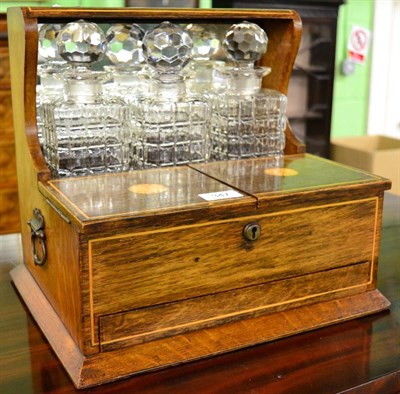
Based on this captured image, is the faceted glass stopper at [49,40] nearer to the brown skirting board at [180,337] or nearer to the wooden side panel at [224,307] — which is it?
the brown skirting board at [180,337]

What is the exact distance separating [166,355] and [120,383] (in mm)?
87

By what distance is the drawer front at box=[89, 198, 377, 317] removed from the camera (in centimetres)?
95

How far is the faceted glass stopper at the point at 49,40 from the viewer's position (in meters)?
1.26

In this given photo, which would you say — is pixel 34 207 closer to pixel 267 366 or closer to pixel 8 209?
pixel 267 366

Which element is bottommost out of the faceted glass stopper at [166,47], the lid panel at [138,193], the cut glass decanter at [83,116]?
the lid panel at [138,193]

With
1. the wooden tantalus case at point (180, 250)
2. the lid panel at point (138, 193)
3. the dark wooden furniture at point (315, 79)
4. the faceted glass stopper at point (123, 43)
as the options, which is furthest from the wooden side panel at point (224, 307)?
the dark wooden furniture at point (315, 79)

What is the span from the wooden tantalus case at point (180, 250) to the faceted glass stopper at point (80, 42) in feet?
0.11

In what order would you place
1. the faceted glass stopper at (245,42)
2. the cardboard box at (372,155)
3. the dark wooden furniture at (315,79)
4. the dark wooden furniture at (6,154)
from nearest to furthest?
1. the faceted glass stopper at (245,42)
2. the dark wooden furniture at (6,154)
3. the cardboard box at (372,155)
4. the dark wooden furniture at (315,79)

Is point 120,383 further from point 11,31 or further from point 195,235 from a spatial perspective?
point 11,31

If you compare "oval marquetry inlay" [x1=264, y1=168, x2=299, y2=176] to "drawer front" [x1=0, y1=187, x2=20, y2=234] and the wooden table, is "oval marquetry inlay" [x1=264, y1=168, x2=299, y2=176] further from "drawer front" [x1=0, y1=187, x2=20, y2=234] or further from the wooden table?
"drawer front" [x1=0, y1=187, x2=20, y2=234]

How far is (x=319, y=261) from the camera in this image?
3.78 feet

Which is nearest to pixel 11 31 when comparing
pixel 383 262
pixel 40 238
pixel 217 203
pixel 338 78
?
pixel 40 238

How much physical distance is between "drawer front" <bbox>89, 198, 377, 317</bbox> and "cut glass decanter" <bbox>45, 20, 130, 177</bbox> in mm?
288

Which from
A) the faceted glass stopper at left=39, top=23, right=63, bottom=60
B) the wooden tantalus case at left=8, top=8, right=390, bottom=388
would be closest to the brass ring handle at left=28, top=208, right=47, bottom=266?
the wooden tantalus case at left=8, top=8, right=390, bottom=388
